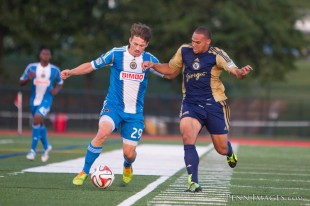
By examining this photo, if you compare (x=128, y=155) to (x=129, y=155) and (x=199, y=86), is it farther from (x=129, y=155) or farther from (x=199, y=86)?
(x=199, y=86)

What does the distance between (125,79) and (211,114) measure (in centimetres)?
118

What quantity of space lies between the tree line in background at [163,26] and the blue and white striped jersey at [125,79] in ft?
85.3

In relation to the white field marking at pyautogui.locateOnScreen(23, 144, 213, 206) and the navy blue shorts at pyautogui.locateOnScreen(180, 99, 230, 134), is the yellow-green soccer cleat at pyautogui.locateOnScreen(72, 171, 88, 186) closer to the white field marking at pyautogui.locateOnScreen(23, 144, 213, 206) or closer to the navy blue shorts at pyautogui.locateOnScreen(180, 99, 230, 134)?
the white field marking at pyautogui.locateOnScreen(23, 144, 213, 206)

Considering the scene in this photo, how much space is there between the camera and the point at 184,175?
12555mm

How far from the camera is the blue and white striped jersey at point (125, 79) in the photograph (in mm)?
10539

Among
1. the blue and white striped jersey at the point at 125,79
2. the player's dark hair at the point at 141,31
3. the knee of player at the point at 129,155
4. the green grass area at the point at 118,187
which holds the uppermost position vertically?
the player's dark hair at the point at 141,31

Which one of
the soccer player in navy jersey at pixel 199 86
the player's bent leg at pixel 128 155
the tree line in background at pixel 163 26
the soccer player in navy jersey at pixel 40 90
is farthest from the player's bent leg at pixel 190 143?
the tree line in background at pixel 163 26

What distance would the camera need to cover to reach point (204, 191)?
9.91m

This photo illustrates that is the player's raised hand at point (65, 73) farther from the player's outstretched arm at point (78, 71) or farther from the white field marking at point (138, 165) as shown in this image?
the white field marking at point (138, 165)

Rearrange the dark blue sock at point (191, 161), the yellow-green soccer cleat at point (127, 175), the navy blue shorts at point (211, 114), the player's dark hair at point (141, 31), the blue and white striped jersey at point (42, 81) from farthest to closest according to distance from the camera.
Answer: the blue and white striped jersey at point (42, 81)
the yellow-green soccer cleat at point (127, 175)
the navy blue shorts at point (211, 114)
the player's dark hair at point (141, 31)
the dark blue sock at point (191, 161)

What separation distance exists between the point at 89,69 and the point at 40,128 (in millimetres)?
5928

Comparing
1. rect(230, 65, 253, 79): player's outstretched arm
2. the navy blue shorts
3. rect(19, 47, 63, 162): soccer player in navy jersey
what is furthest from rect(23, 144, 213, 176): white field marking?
rect(230, 65, 253, 79): player's outstretched arm

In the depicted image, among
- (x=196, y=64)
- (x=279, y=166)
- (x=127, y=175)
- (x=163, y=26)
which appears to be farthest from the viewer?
(x=163, y=26)

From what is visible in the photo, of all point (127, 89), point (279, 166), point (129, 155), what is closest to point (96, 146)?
point (129, 155)
